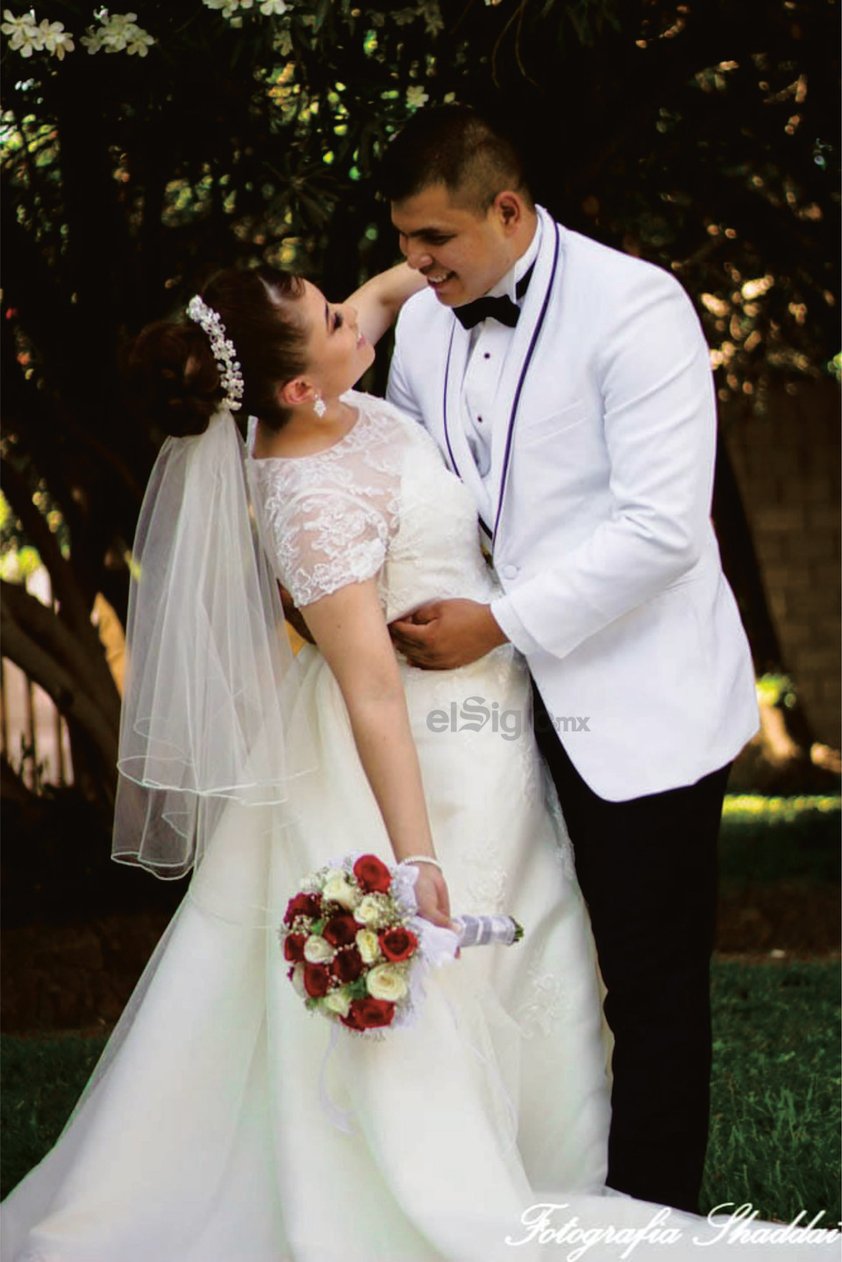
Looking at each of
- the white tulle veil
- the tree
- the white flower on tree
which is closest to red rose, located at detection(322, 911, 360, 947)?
the white tulle veil

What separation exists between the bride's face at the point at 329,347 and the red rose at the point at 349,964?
1.12m

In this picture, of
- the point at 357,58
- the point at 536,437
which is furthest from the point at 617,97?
the point at 536,437

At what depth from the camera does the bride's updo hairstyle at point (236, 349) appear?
3.41 m

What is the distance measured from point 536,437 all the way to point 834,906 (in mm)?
5216

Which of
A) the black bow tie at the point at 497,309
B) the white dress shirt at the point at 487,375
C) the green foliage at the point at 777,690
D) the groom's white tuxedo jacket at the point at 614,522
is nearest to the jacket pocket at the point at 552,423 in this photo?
the groom's white tuxedo jacket at the point at 614,522

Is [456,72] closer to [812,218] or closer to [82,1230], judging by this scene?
[812,218]

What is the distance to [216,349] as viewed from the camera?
3.41 meters

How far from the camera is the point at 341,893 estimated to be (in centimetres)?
315

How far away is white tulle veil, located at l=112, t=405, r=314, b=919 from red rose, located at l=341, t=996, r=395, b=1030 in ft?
1.66

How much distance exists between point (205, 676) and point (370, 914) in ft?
2.14

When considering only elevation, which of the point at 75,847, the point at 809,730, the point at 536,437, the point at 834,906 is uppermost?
the point at 536,437

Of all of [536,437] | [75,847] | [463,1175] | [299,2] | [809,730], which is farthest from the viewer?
[809,730]

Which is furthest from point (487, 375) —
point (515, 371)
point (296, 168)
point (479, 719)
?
point (296, 168)

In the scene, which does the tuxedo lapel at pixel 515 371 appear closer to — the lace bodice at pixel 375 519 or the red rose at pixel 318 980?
the lace bodice at pixel 375 519
